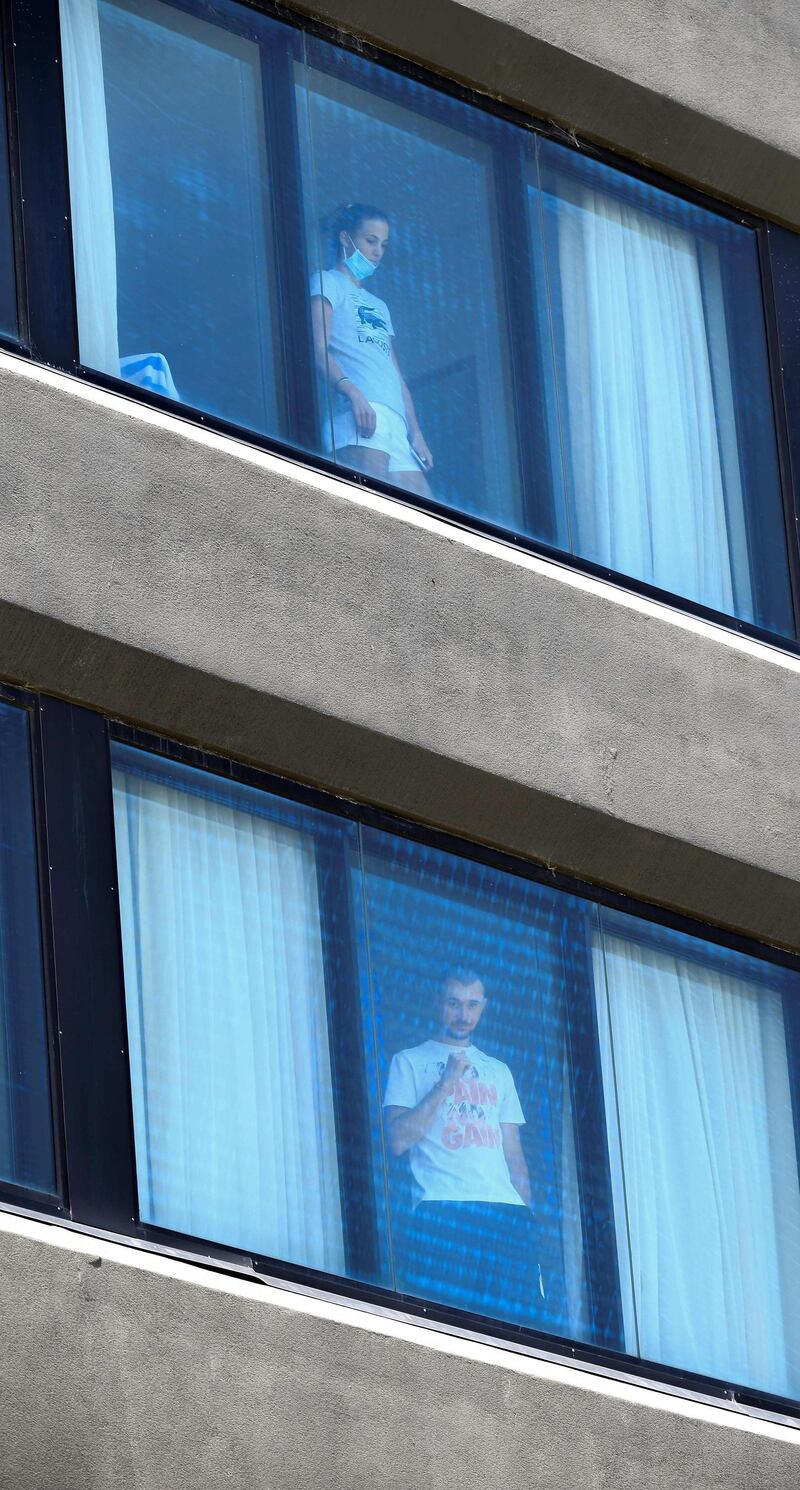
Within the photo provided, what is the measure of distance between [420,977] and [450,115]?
4846 mm

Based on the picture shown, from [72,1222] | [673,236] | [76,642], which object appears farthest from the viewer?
[673,236]

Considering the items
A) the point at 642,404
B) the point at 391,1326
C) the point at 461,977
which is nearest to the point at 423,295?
the point at 642,404

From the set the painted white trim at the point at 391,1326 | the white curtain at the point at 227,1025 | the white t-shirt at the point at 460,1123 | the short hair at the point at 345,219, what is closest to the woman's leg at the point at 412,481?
the short hair at the point at 345,219

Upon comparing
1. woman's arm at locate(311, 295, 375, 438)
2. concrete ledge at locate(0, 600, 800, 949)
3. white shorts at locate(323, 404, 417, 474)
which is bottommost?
concrete ledge at locate(0, 600, 800, 949)

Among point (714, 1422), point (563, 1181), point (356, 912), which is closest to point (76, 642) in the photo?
point (356, 912)

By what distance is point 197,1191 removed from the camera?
12.4m

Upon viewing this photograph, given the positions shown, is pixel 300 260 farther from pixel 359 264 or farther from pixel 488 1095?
pixel 488 1095

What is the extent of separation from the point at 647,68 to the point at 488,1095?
236 inches

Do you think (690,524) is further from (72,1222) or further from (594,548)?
(72,1222)

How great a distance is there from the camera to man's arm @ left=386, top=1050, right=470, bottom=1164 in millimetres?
13227

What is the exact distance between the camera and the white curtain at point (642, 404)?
15.3m

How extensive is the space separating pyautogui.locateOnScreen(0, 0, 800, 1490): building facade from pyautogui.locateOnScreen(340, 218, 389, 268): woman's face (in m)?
0.04

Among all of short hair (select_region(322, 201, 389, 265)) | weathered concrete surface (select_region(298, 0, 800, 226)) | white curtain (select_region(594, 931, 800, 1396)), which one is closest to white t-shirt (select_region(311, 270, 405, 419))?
short hair (select_region(322, 201, 389, 265))

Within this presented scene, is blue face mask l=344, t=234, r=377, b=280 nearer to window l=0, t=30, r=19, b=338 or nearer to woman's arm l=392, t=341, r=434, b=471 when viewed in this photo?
woman's arm l=392, t=341, r=434, b=471
